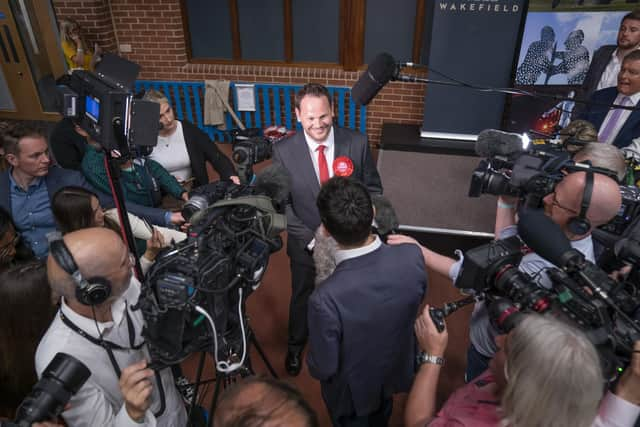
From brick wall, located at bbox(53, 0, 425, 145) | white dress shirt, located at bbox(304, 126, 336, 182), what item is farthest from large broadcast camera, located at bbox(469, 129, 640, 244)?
brick wall, located at bbox(53, 0, 425, 145)

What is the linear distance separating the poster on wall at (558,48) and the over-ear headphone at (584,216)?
287cm

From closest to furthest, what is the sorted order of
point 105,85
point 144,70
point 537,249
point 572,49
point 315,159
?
point 537,249 < point 105,85 < point 315,159 < point 572,49 < point 144,70

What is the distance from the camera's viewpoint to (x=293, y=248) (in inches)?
92.4

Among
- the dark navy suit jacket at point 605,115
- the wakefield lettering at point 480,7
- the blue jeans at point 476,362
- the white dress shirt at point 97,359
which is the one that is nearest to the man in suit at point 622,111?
the dark navy suit jacket at point 605,115

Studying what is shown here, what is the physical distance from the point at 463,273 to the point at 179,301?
878 mm

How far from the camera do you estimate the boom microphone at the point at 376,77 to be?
1667 millimetres

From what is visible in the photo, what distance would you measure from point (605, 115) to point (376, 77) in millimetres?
2245

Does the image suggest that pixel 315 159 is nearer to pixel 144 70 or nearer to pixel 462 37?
pixel 462 37

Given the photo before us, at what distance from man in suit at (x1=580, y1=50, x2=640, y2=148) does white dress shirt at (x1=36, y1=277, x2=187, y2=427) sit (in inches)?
115

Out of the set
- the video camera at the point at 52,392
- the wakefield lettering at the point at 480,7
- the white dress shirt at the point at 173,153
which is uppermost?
the wakefield lettering at the point at 480,7

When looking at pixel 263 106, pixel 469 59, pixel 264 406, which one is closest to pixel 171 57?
pixel 263 106

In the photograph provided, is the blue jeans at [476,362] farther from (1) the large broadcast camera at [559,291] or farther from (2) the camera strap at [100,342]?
(2) the camera strap at [100,342]

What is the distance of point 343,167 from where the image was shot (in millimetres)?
2180

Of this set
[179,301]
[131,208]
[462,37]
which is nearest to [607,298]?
[179,301]
